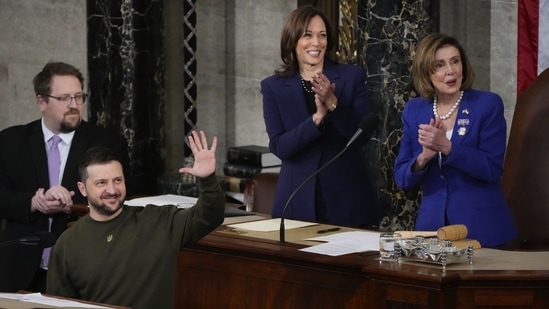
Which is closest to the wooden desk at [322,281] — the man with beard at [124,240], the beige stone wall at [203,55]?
the man with beard at [124,240]

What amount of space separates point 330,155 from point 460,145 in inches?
34.7

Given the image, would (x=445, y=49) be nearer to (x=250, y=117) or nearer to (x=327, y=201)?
(x=327, y=201)

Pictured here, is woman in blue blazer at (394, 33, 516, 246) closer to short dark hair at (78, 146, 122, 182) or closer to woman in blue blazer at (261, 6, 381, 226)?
woman in blue blazer at (261, 6, 381, 226)

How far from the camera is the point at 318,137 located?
5.94m

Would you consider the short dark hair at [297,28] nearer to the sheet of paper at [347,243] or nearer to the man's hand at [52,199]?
the sheet of paper at [347,243]

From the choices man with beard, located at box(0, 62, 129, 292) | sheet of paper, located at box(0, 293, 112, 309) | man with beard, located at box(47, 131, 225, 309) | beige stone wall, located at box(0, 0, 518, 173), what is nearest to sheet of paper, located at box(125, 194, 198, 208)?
man with beard, located at box(0, 62, 129, 292)

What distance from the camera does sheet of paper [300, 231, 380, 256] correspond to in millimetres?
5102

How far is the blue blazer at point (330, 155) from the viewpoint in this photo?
6.00 meters

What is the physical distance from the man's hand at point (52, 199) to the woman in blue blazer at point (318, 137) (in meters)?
1.13

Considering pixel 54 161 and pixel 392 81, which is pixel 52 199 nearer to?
pixel 54 161

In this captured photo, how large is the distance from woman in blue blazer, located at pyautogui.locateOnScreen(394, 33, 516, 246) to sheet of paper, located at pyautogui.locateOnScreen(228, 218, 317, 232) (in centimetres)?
56

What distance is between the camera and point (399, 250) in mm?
4766

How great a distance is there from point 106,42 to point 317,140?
137 inches

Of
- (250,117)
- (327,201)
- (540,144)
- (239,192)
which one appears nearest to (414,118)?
(327,201)
